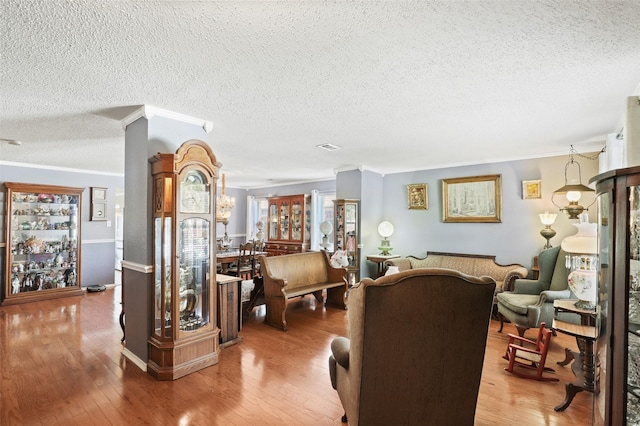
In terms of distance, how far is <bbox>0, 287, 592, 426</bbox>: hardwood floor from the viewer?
2.23 m

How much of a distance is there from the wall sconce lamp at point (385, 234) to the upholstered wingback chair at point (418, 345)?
14.2 ft

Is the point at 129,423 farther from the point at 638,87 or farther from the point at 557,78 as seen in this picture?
the point at 638,87

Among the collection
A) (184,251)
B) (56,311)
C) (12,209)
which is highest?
(12,209)

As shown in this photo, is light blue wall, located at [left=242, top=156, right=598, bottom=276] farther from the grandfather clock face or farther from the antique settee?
the grandfather clock face

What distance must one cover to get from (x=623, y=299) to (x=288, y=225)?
23.0 feet

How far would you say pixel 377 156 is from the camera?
5004 millimetres

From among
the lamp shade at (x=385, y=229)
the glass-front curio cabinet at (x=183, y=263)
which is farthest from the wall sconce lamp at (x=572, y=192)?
the glass-front curio cabinet at (x=183, y=263)

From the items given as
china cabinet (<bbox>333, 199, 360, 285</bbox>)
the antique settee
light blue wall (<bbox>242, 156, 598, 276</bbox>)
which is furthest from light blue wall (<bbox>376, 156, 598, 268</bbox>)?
china cabinet (<bbox>333, 199, 360, 285</bbox>)

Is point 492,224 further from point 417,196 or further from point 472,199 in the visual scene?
point 417,196

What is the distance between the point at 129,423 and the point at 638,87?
14.3 feet

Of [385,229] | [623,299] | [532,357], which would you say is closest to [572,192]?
[532,357]

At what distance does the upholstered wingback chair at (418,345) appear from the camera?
63.1 inches

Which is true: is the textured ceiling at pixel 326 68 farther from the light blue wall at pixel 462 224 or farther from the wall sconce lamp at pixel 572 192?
the light blue wall at pixel 462 224

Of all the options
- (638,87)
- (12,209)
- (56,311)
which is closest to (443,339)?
(638,87)
